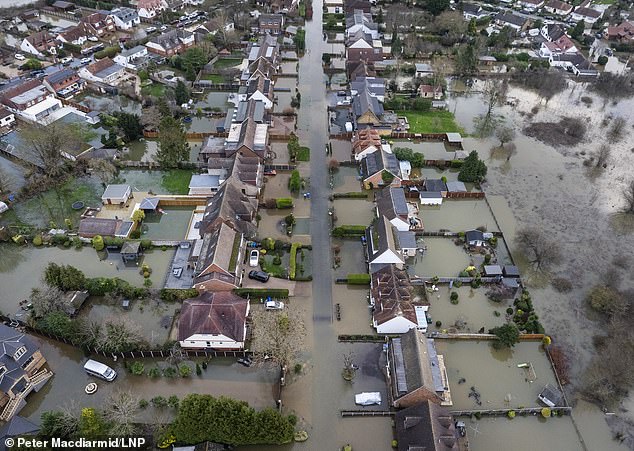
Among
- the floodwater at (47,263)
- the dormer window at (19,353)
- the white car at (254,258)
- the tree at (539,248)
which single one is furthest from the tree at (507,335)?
the dormer window at (19,353)

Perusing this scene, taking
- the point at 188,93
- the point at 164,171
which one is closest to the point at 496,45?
the point at 188,93

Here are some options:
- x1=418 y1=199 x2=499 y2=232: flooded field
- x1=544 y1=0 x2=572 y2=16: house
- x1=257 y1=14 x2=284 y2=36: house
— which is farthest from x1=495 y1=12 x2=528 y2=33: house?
x1=418 y1=199 x2=499 y2=232: flooded field

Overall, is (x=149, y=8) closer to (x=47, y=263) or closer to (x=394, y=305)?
(x=47, y=263)

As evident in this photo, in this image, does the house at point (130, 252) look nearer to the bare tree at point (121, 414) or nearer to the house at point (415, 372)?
the bare tree at point (121, 414)

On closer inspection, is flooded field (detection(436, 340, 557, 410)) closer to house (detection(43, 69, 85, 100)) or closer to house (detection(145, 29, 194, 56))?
house (detection(43, 69, 85, 100))

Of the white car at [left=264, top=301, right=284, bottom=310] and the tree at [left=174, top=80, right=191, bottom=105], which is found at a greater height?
the tree at [left=174, top=80, right=191, bottom=105]

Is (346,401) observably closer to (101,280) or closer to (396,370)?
(396,370)

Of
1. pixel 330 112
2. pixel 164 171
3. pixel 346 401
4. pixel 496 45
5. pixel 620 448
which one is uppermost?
pixel 496 45
